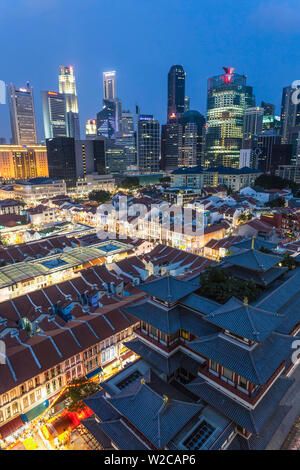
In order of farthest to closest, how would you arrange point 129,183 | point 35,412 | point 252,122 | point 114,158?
1. point 252,122
2. point 114,158
3. point 129,183
4. point 35,412

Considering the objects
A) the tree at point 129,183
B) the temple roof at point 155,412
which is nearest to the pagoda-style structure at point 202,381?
the temple roof at point 155,412

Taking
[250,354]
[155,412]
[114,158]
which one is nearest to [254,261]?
[250,354]

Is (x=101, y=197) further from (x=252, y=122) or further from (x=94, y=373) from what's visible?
(x=252, y=122)

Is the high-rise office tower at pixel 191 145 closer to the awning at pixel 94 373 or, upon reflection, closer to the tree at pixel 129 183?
the tree at pixel 129 183

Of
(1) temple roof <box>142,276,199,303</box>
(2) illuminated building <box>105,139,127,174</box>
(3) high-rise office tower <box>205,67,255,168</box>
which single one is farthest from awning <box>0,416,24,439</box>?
(3) high-rise office tower <box>205,67,255,168</box>

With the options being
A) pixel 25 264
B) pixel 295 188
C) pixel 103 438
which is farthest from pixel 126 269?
pixel 295 188
